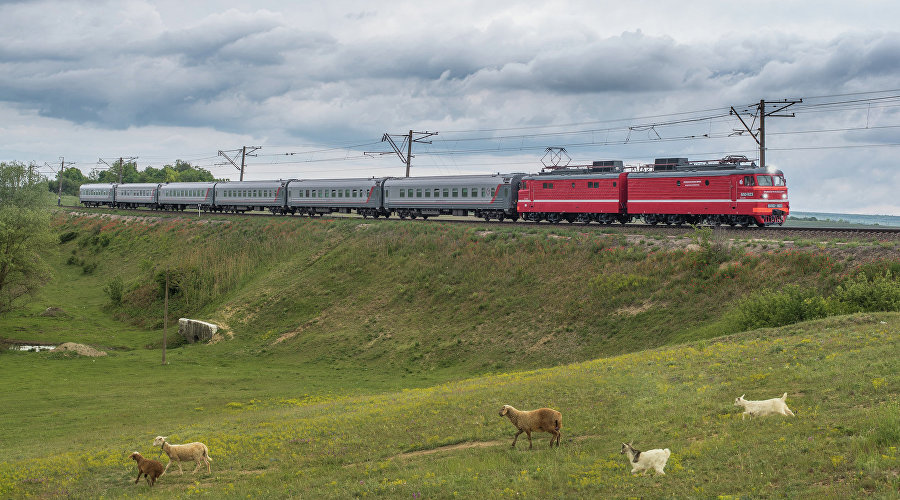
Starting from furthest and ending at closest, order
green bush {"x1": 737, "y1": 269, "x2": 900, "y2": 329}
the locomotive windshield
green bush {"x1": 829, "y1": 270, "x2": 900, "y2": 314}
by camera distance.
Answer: the locomotive windshield
green bush {"x1": 737, "y1": 269, "x2": 900, "y2": 329}
green bush {"x1": 829, "y1": 270, "x2": 900, "y2": 314}

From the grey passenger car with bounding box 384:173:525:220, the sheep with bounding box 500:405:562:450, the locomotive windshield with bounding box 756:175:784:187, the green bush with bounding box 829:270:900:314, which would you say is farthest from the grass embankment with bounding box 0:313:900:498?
the grey passenger car with bounding box 384:173:525:220

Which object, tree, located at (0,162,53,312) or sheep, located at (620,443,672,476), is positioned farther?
tree, located at (0,162,53,312)

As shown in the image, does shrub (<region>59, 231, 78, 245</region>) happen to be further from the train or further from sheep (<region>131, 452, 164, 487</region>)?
sheep (<region>131, 452, 164, 487</region>)

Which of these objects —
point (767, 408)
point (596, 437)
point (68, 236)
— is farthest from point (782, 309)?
point (68, 236)

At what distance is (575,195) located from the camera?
51.9m

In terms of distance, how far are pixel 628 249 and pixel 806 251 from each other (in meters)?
9.59

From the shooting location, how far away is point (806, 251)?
3300cm

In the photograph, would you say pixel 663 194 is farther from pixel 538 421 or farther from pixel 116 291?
pixel 116 291

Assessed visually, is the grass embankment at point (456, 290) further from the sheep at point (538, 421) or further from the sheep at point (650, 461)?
the sheep at point (650, 461)

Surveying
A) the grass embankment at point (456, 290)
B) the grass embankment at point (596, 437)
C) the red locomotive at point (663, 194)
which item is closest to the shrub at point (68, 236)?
the grass embankment at point (456, 290)

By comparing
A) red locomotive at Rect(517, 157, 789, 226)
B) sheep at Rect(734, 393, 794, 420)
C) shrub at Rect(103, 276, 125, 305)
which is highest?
red locomotive at Rect(517, 157, 789, 226)

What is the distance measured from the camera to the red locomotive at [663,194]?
140 feet

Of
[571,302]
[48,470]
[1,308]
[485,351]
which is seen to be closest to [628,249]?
[571,302]

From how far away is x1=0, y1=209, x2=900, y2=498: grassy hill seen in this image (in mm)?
13664
